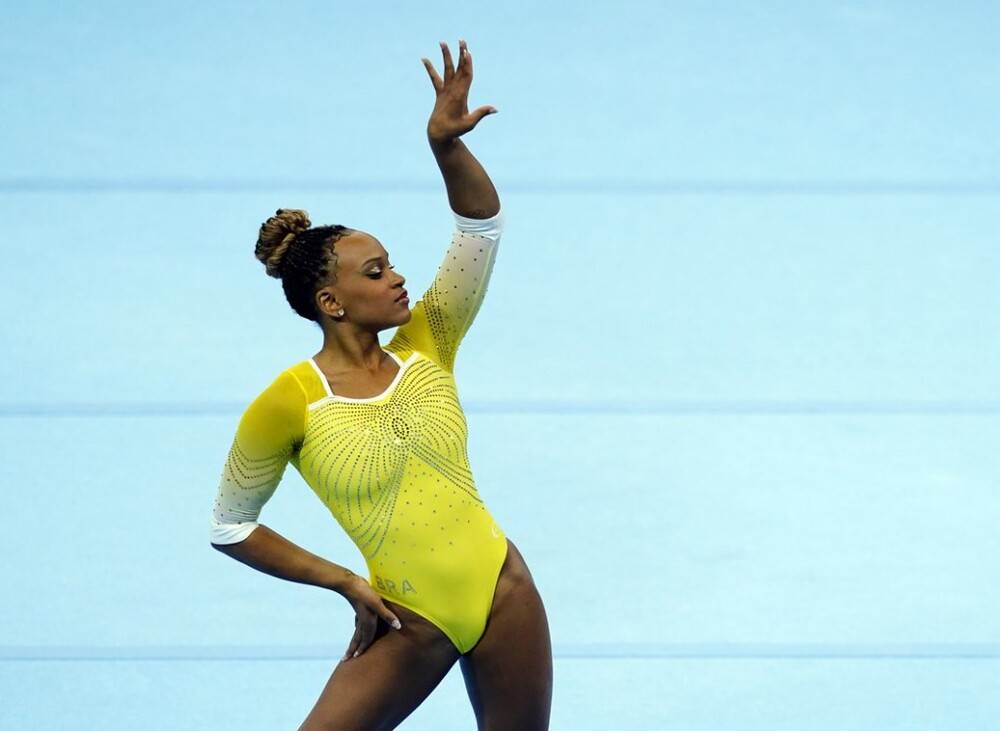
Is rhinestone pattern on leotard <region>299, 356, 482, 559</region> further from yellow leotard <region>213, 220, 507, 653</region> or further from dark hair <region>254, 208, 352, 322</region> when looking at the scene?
dark hair <region>254, 208, 352, 322</region>

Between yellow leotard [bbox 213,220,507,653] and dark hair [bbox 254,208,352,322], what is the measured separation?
0.44ft

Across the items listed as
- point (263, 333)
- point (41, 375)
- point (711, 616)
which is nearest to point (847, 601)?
point (711, 616)

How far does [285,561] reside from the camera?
2.82m

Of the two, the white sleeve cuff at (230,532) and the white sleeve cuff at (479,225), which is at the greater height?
the white sleeve cuff at (479,225)

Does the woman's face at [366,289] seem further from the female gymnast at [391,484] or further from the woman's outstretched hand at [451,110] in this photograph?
the woman's outstretched hand at [451,110]

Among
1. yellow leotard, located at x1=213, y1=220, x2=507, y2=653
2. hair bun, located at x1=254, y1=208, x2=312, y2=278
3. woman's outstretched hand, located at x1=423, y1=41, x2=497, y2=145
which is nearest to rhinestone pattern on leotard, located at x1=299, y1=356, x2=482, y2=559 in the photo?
yellow leotard, located at x1=213, y1=220, x2=507, y2=653

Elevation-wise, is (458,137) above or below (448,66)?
below

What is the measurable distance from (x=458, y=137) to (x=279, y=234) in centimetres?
34

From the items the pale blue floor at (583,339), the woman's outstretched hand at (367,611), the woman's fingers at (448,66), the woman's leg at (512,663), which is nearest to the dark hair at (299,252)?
the woman's fingers at (448,66)

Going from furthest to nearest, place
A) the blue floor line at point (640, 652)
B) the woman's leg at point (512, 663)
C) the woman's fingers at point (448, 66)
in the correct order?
the blue floor line at point (640, 652) → the woman's leg at point (512, 663) → the woman's fingers at point (448, 66)

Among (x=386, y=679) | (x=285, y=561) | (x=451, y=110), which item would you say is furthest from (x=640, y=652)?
(x=451, y=110)

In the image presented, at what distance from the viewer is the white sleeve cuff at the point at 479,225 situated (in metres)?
2.90

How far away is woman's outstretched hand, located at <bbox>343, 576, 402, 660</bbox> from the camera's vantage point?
9.25ft

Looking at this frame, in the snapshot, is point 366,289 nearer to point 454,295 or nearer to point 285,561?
point 454,295
